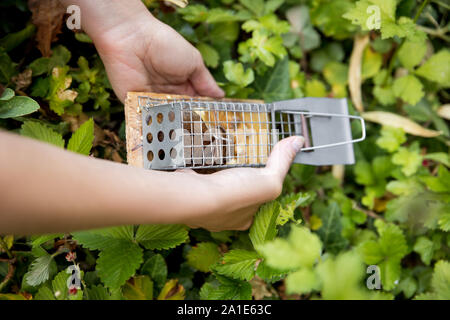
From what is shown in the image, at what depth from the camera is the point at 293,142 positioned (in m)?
1.10

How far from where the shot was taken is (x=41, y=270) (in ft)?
3.32

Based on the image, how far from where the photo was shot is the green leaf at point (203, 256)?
1189mm

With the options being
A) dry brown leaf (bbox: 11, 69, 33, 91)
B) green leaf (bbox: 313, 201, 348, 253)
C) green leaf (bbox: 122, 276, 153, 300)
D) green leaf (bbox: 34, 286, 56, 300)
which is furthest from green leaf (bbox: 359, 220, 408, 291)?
dry brown leaf (bbox: 11, 69, 33, 91)

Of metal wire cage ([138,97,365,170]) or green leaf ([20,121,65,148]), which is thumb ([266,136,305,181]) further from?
green leaf ([20,121,65,148])

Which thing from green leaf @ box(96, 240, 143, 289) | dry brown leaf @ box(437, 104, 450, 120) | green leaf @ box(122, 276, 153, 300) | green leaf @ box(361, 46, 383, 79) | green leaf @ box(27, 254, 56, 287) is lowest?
green leaf @ box(122, 276, 153, 300)

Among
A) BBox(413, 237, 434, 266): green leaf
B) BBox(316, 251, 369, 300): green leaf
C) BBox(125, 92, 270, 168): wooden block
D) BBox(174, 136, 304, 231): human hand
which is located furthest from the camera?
BBox(413, 237, 434, 266): green leaf

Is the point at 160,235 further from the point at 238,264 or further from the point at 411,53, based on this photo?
the point at 411,53

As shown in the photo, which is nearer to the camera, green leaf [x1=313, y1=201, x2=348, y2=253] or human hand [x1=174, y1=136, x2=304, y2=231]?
human hand [x1=174, y1=136, x2=304, y2=231]

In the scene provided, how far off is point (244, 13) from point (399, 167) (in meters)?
0.86

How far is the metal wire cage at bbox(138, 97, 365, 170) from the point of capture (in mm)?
988

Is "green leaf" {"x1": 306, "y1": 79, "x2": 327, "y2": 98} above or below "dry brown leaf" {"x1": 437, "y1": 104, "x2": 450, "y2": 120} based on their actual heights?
above

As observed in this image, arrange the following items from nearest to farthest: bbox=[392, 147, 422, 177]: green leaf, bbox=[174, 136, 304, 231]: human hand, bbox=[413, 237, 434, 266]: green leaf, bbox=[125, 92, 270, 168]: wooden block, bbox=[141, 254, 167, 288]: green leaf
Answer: bbox=[174, 136, 304, 231]: human hand, bbox=[125, 92, 270, 168]: wooden block, bbox=[141, 254, 167, 288]: green leaf, bbox=[413, 237, 434, 266]: green leaf, bbox=[392, 147, 422, 177]: green leaf
